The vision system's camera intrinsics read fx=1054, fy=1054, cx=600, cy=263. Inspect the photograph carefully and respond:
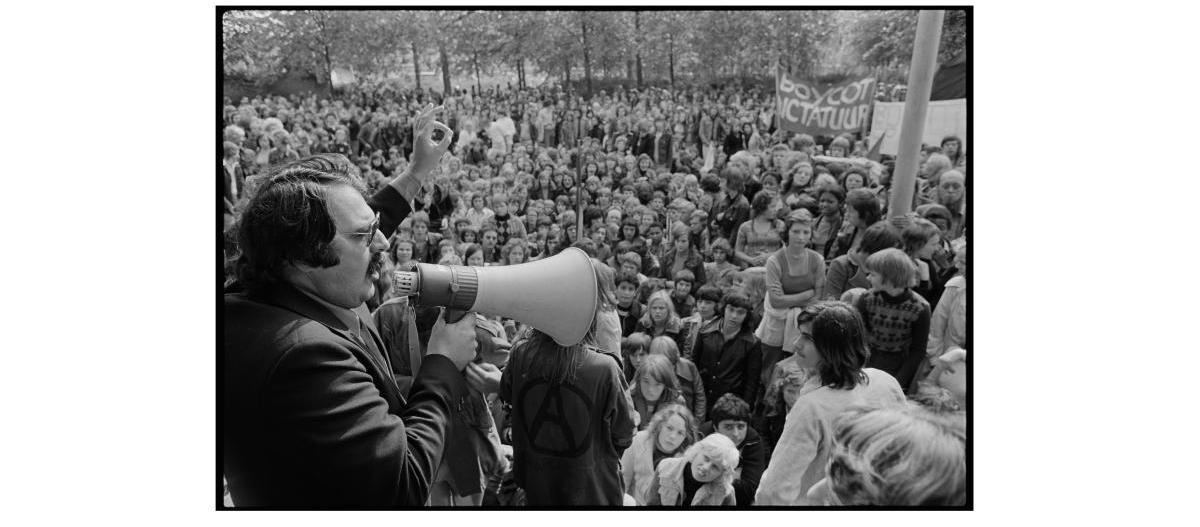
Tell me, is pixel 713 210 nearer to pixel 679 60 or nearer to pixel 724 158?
pixel 724 158

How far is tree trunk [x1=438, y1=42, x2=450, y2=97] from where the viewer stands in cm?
375

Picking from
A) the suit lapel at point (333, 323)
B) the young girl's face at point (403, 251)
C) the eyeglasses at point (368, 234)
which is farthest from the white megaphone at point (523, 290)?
the young girl's face at point (403, 251)

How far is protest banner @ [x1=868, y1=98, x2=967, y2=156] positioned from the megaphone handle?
6.30 feet

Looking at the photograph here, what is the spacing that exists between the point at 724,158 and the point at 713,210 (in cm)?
21

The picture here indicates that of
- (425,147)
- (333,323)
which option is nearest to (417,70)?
(425,147)

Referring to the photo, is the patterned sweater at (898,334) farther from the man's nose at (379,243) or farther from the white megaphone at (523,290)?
the man's nose at (379,243)

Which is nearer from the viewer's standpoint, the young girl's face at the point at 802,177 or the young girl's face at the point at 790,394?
the young girl's face at the point at 790,394

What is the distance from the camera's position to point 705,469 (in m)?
3.62

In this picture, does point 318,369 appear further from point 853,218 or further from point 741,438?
point 853,218

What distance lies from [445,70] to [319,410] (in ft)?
6.31

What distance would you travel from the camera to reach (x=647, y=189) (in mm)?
4164

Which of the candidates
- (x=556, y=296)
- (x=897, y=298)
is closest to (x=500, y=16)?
(x=556, y=296)

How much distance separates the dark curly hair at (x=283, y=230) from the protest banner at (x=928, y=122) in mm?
2184

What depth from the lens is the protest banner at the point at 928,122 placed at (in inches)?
141
